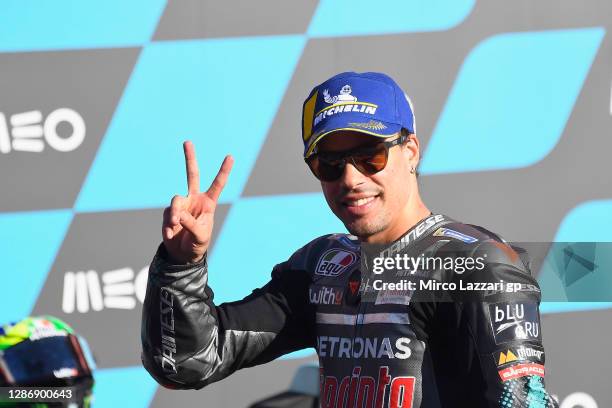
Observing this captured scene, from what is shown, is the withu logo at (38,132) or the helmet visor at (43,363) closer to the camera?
the helmet visor at (43,363)

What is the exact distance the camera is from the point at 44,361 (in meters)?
2.83

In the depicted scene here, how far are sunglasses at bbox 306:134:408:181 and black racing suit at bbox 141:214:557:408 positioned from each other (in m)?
0.16

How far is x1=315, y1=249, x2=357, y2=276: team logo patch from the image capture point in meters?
2.08

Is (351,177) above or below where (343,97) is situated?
below

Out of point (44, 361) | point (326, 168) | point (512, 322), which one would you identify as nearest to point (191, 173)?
point (326, 168)

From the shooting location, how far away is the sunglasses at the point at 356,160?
197cm

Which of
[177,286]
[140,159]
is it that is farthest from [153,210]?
[177,286]

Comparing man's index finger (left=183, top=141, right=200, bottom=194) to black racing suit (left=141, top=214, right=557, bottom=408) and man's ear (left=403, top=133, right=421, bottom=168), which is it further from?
man's ear (left=403, top=133, right=421, bottom=168)

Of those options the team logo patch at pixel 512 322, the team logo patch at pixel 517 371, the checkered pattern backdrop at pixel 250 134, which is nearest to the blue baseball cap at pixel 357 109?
the team logo patch at pixel 512 322

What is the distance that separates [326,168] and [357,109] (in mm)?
149

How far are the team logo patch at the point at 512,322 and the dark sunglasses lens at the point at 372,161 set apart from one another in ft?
1.37

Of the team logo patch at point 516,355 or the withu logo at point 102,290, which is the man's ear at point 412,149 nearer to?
the team logo patch at point 516,355

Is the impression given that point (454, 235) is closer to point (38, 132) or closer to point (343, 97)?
point (343, 97)

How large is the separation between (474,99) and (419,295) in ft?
6.29
